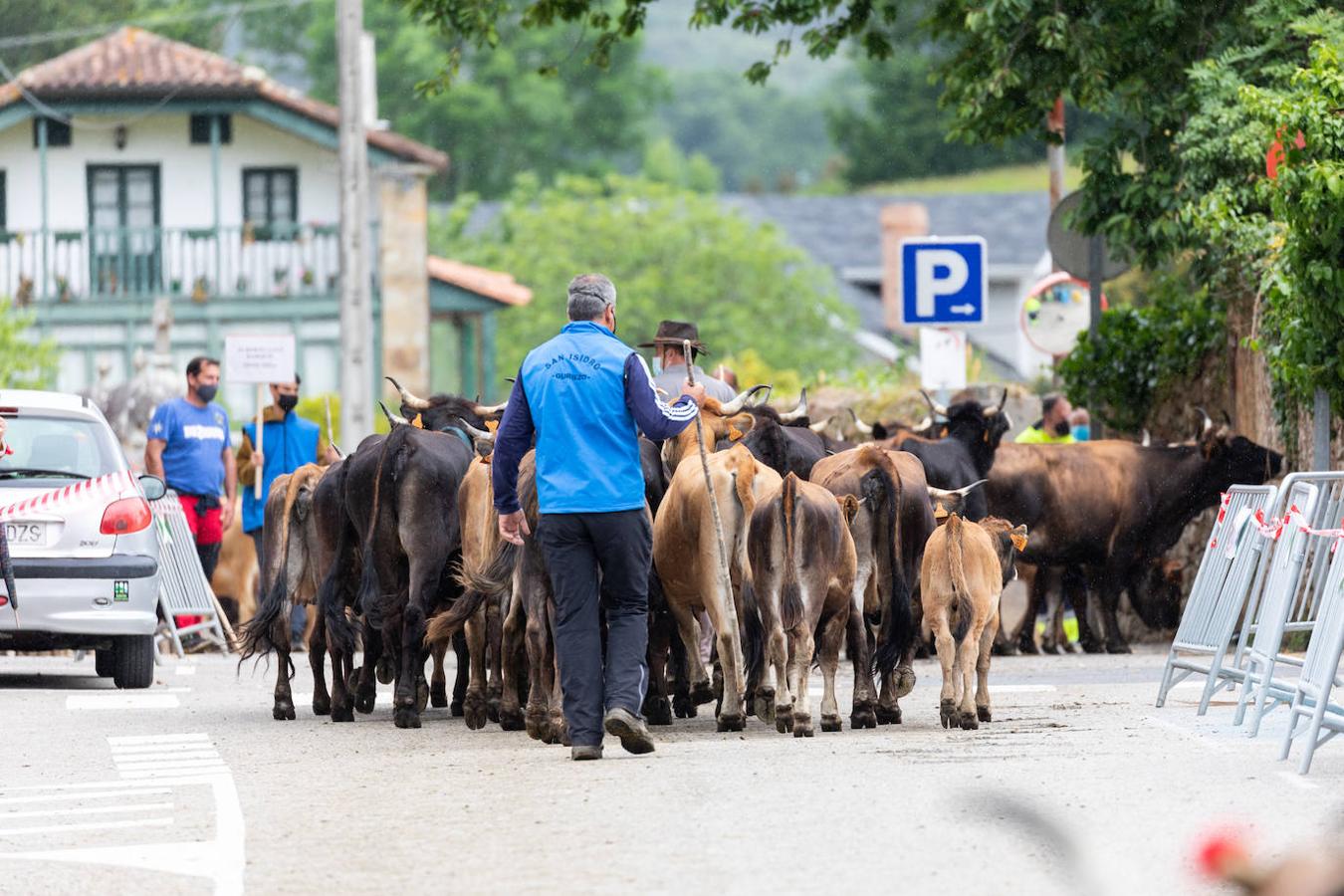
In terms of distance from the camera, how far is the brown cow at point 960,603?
41.1ft

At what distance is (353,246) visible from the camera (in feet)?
86.1

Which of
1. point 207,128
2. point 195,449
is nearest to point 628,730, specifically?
point 195,449

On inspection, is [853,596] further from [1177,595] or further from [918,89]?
[918,89]

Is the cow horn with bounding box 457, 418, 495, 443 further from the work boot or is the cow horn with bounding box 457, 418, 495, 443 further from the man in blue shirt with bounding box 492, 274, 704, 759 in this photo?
the work boot

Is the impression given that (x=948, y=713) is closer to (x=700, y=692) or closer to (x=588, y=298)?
(x=700, y=692)

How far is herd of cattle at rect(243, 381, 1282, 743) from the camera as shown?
12.3 metres

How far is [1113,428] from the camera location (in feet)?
71.9

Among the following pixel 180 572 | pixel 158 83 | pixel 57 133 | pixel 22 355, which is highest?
pixel 158 83

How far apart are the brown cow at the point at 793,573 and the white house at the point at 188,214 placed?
36.1 metres

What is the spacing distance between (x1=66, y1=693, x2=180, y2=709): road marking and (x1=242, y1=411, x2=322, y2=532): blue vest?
4429mm

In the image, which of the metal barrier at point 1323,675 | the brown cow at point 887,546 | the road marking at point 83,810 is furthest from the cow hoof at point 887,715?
the road marking at point 83,810

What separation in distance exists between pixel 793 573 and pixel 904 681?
1.21 meters

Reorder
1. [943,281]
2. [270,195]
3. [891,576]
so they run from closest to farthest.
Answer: [891,576]
[943,281]
[270,195]

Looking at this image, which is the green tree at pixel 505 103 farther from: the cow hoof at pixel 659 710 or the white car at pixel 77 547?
the cow hoof at pixel 659 710
